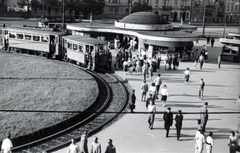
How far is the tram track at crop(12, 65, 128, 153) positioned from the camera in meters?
14.0

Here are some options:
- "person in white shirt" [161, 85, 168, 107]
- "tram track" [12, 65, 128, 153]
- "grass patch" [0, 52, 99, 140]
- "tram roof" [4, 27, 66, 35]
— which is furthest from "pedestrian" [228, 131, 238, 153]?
"tram roof" [4, 27, 66, 35]

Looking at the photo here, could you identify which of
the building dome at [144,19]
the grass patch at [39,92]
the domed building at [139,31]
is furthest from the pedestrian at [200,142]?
the building dome at [144,19]

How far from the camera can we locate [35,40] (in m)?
36.0

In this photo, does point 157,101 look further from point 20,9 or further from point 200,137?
point 20,9

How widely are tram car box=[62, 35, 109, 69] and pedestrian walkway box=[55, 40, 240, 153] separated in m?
1.89

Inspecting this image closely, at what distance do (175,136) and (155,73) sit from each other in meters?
13.8

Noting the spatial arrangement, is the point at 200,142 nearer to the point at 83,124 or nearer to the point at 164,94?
the point at 83,124

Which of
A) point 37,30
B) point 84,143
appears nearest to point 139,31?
point 37,30

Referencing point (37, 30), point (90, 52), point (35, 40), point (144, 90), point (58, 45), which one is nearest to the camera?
point (144, 90)

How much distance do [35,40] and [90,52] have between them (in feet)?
30.3

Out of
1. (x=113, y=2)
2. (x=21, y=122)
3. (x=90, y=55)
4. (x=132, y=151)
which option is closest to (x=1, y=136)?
(x=21, y=122)

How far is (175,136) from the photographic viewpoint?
15391 millimetres

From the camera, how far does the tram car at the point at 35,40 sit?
3469 centimetres

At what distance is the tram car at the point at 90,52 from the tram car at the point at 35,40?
352 cm
